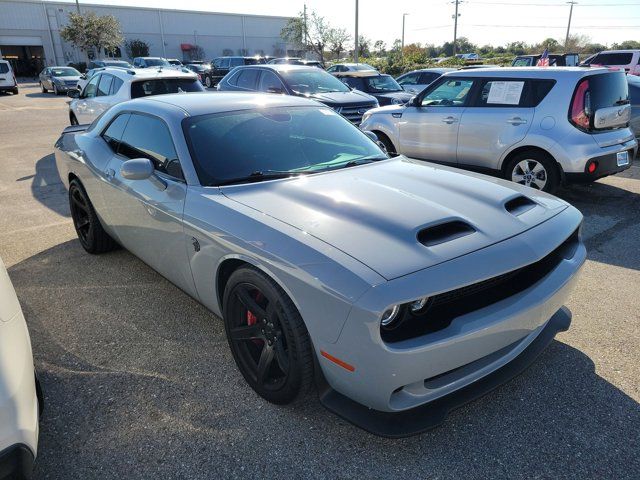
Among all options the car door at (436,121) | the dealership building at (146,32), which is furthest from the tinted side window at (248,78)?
the dealership building at (146,32)

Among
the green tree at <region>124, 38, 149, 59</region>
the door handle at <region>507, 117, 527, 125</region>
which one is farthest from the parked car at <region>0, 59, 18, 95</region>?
the green tree at <region>124, 38, 149, 59</region>

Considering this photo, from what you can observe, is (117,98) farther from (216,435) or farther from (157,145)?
(216,435)

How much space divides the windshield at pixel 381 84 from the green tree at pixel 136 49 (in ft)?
161

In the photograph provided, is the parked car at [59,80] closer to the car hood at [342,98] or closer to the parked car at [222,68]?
the parked car at [222,68]

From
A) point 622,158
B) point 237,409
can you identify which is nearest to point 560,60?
point 622,158

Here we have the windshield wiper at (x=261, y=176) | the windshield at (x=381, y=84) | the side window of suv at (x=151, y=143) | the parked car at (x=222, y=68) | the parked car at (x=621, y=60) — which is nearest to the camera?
the windshield wiper at (x=261, y=176)

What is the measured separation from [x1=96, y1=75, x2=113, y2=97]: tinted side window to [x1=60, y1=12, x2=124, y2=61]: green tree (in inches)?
1598

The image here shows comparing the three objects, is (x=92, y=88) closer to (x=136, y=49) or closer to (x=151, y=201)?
(x=151, y=201)

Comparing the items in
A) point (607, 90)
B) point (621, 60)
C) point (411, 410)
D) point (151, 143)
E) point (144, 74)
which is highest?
point (144, 74)

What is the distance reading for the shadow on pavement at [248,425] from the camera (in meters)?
2.18

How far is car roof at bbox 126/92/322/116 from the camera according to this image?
3.40 meters

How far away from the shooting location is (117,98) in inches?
339

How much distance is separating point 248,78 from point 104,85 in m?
2.93

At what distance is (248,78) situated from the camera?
34.6 feet
